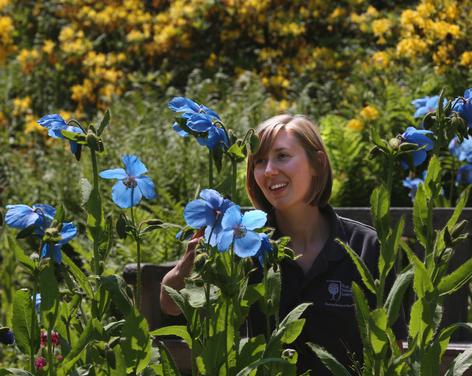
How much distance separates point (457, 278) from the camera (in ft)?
6.37

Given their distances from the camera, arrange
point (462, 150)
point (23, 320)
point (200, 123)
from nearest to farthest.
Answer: point (200, 123) → point (23, 320) → point (462, 150)

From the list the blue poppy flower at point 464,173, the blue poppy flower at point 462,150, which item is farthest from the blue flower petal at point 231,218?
the blue poppy flower at point 464,173

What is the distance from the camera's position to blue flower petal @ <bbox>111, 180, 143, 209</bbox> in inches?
83.0

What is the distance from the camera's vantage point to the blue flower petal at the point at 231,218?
186 cm

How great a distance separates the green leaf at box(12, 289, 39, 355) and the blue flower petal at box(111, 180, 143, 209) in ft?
0.90

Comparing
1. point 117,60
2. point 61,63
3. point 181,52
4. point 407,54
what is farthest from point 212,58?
point 407,54

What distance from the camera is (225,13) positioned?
7.86m

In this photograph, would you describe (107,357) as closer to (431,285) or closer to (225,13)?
(431,285)

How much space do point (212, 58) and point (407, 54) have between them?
7.15 feet

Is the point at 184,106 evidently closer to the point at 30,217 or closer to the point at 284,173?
the point at 30,217

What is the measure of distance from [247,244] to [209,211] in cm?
10

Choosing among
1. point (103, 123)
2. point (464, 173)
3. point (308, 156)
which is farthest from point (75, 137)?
point (464, 173)

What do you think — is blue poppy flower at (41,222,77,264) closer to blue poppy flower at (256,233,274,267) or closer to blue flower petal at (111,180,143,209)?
blue flower petal at (111,180,143,209)

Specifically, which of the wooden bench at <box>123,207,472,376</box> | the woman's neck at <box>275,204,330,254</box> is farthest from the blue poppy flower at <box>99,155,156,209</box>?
the wooden bench at <box>123,207,472,376</box>
